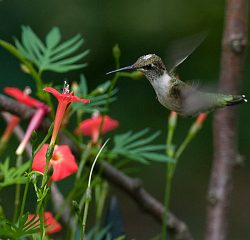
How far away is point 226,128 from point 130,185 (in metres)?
0.26

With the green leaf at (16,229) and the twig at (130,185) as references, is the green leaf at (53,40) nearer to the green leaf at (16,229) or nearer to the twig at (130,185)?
the twig at (130,185)

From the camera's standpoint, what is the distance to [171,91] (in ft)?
5.08

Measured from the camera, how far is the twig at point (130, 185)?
6.20 ft

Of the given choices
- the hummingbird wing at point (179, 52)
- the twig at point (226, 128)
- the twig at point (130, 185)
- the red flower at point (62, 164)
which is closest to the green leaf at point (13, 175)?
the red flower at point (62, 164)

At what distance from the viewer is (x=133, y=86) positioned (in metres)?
4.51

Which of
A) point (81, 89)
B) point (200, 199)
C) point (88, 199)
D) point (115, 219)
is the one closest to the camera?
point (88, 199)

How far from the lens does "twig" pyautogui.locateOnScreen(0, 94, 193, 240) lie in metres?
1.89

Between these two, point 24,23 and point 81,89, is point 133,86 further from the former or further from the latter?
point 81,89

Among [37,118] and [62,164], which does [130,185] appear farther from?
[62,164]

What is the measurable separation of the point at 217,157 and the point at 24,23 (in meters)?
2.21

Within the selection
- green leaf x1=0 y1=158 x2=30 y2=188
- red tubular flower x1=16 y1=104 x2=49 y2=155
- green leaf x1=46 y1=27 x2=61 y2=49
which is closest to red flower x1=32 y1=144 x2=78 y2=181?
green leaf x1=0 y1=158 x2=30 y2=188

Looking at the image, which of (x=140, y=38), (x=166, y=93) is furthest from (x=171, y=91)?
(x=140, y=38)

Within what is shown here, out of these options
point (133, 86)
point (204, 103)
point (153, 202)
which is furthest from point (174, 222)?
point (133, 86)

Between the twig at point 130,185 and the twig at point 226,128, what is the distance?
0.09 m
